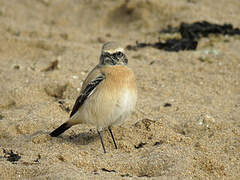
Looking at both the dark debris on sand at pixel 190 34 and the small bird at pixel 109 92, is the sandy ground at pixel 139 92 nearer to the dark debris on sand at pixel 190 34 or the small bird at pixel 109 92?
the dark debris on sand at pixel 190 34

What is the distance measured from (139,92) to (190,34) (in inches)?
105

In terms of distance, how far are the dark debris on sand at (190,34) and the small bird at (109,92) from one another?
3897mm

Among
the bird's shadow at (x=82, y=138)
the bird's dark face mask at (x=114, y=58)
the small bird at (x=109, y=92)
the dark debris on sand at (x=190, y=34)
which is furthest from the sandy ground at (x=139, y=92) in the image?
the bird's dark face mask at (x=114, y=58)

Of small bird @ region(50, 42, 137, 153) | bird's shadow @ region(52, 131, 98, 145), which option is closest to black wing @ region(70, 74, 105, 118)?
small bird @ region(50, 42, 137, 153)

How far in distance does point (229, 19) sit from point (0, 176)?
7.68m

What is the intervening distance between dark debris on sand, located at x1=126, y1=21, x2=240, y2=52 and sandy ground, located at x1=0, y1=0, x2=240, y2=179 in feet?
0.75

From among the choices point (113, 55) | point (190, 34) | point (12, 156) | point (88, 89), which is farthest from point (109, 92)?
point (190, 34)

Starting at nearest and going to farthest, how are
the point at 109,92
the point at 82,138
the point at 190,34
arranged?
the point at 109,92
the point at 82,138
the point at 190,34

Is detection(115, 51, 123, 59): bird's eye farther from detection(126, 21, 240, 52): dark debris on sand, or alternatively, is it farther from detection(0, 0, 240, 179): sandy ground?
detection(126, 21, 240, 52): dark debris on sand

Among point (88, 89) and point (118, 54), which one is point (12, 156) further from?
point (118, 54)

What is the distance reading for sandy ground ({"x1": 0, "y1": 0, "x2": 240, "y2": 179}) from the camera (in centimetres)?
483

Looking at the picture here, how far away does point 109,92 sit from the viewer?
5324 mm

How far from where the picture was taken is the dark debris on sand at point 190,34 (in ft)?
30.3

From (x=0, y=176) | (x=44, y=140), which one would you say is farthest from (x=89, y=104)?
(x=0, y=176)
